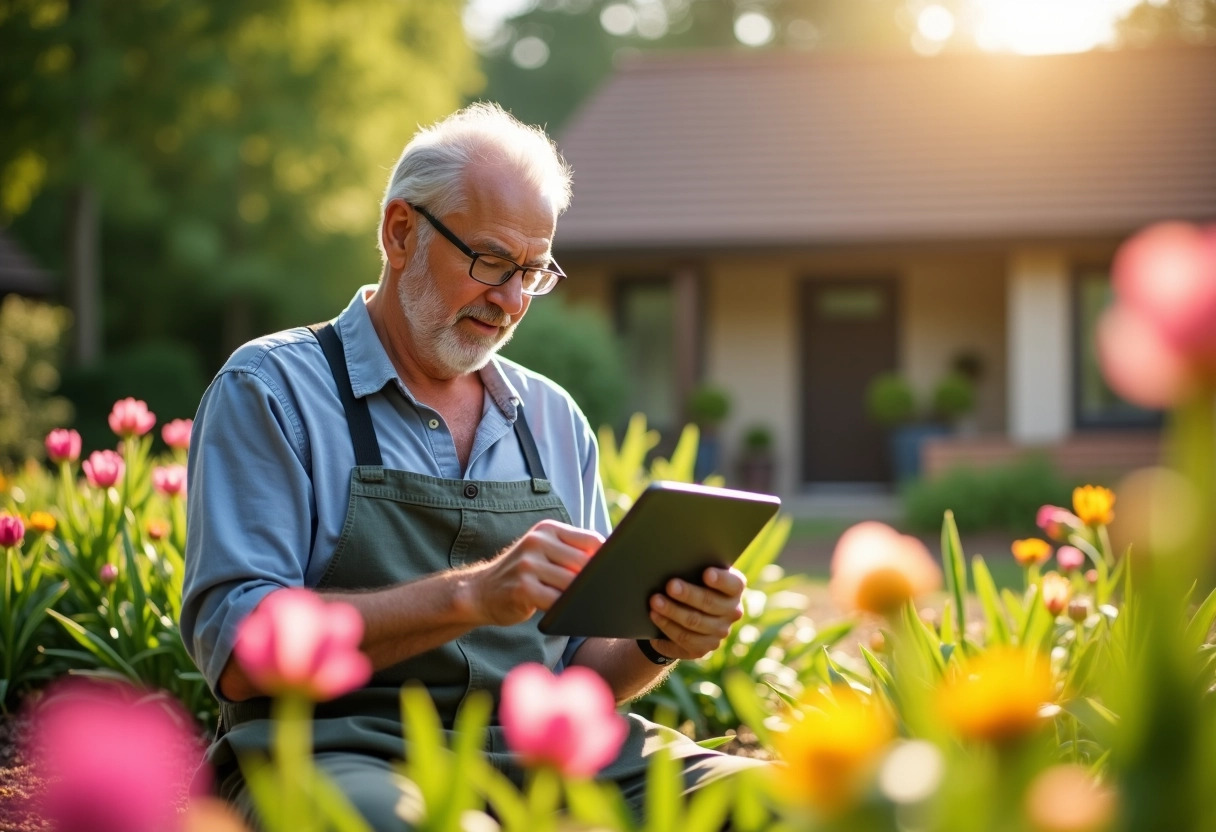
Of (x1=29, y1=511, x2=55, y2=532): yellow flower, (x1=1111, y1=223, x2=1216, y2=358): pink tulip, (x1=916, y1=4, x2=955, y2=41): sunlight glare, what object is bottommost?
(x1=29, y1=511, x2=55, y2=532): yellow flower

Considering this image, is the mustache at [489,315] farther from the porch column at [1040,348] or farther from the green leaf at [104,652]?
the porch column at [1040,348]

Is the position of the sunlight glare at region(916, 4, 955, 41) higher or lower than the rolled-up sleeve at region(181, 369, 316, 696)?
higher

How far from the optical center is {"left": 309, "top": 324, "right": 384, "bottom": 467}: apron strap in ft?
7.42


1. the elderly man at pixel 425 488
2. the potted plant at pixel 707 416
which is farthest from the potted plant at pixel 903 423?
the elderly man at pixel 425 488

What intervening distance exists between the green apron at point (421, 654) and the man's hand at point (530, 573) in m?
0.31

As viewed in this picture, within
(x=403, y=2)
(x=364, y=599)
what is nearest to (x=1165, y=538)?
(x=364, y=599)

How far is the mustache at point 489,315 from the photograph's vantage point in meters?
2.48

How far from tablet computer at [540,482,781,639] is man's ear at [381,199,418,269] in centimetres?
88

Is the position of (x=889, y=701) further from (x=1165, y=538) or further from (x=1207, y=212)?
(x=1207, y=212)

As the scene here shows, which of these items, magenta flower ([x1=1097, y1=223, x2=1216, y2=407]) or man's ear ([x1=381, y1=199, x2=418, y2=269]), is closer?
magenta flower ([x1=1097, y1=223, x2=1216, y2=407])

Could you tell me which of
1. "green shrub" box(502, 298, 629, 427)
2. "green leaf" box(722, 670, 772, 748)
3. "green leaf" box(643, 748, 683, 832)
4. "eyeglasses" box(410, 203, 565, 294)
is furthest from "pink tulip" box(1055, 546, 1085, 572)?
"green shrub" box(502, 298, 629, 427)

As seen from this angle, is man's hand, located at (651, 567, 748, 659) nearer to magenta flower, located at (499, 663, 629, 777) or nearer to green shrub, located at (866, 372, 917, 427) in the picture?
magenta flower, located at (499, 663, 629, 777)

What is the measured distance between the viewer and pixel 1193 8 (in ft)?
90.3

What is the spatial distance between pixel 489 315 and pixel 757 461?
10896 mm
